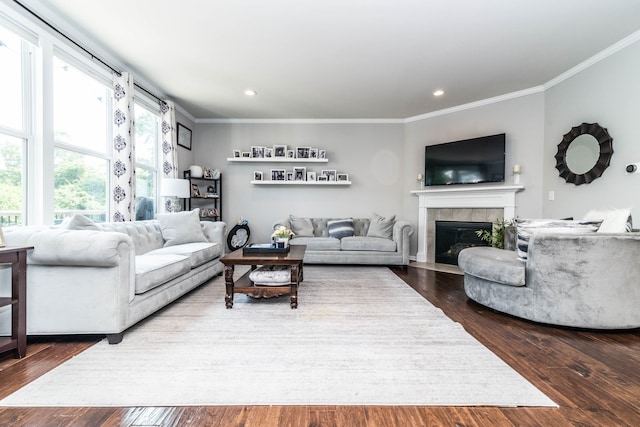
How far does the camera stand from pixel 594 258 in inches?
85.8

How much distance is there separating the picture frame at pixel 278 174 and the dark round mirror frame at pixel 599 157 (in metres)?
Result: 4.19

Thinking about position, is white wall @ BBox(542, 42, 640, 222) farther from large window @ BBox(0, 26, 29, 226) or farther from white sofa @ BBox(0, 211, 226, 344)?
large window @ BBox(0, 26, 29, 226)

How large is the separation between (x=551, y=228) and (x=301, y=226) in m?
3.48

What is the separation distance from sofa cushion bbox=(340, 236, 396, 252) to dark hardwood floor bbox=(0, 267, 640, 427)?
2289 millimetres

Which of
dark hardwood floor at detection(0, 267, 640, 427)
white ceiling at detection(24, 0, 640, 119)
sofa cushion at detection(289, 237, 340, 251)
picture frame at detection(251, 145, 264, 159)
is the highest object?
white ceiling at detection(24, 0, 640, 119)

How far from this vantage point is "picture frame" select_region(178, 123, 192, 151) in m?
4.99

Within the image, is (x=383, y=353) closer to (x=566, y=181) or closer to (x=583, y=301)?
(x=583, y=301)

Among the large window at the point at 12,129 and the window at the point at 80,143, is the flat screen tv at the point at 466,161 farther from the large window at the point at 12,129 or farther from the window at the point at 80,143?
the large window at the point at 12,129

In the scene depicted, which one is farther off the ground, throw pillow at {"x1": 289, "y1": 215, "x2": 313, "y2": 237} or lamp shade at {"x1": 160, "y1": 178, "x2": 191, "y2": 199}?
lamp shade at {"x1": 160, "y1": 178, "x2": 191, "y2": 199}

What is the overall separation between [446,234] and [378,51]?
3.23 m

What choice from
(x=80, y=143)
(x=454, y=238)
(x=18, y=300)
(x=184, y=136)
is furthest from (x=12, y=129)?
(x=454, y=238)

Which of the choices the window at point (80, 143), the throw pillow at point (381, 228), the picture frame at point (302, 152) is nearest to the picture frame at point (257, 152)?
the picture frame at point (302, 152)

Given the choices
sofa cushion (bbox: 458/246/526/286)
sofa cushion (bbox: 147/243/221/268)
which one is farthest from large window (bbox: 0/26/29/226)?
sofa cushion (bbox: 458/246/526/286)

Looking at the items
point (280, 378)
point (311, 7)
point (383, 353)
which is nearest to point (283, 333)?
point (280, 378)
